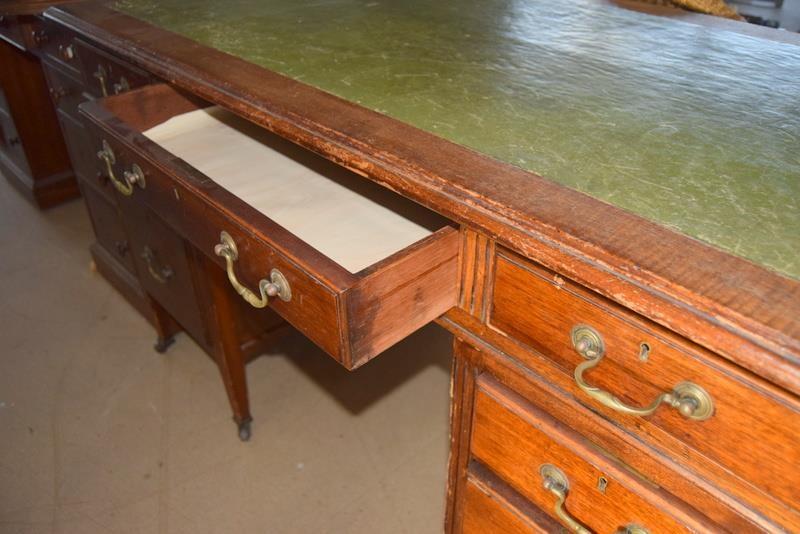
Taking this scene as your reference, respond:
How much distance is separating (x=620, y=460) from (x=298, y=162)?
0.63 meters

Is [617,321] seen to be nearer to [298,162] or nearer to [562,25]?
[298,162]

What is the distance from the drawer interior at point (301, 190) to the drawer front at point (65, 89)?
47 cm

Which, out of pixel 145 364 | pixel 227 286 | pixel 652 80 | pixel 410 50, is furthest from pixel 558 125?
pixel 145 364

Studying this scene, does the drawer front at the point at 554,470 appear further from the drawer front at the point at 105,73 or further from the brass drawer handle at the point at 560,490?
the drawer front at the point at 105,73

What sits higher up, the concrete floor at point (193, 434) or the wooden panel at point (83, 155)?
the wooden panel at point (83, 155)

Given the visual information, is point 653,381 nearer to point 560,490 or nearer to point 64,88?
point 560,490


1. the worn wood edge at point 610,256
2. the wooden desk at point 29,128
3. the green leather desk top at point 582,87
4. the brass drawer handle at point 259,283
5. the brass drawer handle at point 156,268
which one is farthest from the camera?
the wooden desk at point 29,128

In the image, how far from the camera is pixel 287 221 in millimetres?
822

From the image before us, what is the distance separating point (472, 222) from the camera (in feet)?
1.86

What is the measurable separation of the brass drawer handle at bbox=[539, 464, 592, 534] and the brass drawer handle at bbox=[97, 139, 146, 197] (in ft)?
2.11

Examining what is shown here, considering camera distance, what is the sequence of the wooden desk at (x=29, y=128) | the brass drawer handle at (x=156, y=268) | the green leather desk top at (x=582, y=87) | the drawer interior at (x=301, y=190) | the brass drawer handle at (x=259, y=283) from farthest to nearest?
the wooden desk at (x=29, y=128)
the brass drawer handle at (x=156, y=268)
the drawer interior at (x=301, y=190)
the brass drawer handle at (x=259, y=283)
the green leather desk top at (x=582, y=87)

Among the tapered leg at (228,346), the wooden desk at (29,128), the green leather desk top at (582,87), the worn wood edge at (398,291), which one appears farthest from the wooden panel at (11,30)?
the worn wood edge at (398,291)

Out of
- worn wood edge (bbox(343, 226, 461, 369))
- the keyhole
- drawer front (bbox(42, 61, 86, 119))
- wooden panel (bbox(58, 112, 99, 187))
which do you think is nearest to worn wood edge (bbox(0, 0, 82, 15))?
drawer front (bbox(42, 61, 86, 119))

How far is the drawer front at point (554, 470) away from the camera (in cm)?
61
